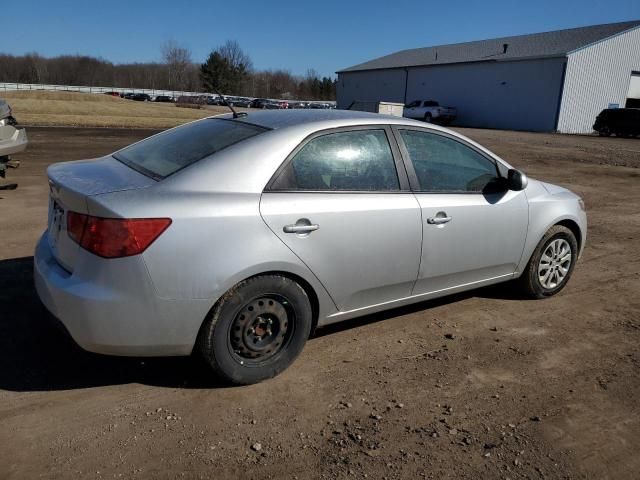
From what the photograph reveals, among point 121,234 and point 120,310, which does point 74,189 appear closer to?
point 121,234

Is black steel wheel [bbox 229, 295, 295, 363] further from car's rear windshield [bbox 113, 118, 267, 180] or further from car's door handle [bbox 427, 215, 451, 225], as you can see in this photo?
car's door handle [bbox 427, 215, 451, 225]

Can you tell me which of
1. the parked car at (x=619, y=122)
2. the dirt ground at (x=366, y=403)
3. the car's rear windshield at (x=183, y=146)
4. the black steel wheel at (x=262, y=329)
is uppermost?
the parked car at (x=619, y=122)

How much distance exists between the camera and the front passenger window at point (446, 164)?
12.5 feet

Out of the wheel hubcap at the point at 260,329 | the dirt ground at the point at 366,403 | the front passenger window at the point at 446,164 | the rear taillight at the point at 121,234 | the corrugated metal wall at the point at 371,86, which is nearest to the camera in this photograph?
the dirt ground at the point at 366,403

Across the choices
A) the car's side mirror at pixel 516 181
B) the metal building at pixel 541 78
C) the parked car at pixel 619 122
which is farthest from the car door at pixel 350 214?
the metal building at pixel 541 78

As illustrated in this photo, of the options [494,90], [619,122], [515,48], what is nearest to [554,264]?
[619,122]

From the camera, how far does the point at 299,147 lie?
328 cm

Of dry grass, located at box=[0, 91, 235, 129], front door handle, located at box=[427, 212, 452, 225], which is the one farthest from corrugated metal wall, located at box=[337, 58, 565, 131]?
front door handle, located at box=[427, 212, 452, 225]

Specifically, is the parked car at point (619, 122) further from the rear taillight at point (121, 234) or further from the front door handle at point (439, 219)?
the rear taillight at point (121, 234)

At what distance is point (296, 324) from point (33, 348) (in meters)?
1.79

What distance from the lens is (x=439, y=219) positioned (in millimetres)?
3754

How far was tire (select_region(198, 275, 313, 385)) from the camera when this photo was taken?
299 cm

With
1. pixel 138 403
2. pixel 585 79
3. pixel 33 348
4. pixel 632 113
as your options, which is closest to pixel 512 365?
pixel 138 403

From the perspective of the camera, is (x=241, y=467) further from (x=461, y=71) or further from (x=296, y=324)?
(x=461, y=71)
